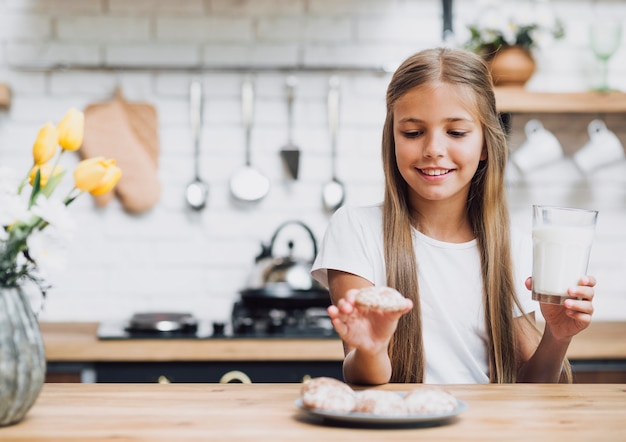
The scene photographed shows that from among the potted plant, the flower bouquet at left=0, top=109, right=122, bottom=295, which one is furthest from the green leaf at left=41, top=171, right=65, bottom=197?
the potted plant

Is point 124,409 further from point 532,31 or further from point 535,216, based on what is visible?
point 532,31

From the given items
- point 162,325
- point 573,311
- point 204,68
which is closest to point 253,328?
point 162,325

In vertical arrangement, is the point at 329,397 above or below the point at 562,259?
below

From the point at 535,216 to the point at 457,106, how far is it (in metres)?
0.39

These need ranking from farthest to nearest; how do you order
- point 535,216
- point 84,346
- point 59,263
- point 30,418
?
point 84,346
point 535,216
point 30,418
point 59,263

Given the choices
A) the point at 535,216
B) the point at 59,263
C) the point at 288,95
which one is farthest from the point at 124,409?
the point at 288,95

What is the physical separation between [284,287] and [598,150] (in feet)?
4.04

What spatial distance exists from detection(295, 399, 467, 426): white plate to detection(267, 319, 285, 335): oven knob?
1602mm

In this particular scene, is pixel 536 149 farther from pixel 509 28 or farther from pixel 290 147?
pixel 290 147

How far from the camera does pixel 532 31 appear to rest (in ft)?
10.1

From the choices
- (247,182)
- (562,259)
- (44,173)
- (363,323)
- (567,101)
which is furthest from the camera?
(247,182)

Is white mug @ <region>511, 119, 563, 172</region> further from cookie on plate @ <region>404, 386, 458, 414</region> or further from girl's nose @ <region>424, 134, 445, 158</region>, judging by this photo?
cookie on plate @ <region>404, 386, 458, 414</region>

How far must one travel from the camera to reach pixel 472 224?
1.92m

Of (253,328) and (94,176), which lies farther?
(253,328)
